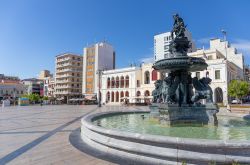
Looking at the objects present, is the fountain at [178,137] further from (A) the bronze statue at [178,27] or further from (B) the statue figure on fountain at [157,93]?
(B) the statue figure on fountain at [157,93]

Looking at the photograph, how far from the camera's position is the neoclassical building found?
5025cm

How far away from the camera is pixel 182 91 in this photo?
966 centimetres

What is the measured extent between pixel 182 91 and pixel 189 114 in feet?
3.99

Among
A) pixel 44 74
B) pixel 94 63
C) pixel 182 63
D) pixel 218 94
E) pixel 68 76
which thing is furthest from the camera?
pixel 44 74

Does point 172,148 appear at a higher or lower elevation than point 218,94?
lower

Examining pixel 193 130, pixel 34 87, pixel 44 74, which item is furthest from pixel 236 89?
pixel 44 74

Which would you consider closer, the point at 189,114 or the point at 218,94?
the point at 189,114

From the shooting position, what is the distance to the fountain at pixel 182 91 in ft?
28.6

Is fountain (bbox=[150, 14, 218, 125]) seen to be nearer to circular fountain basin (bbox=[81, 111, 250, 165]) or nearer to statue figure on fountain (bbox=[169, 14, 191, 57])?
statue figure on fountain (bbox=[169, 14, 191, 57])

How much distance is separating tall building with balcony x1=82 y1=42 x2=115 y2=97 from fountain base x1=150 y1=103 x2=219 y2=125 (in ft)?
196

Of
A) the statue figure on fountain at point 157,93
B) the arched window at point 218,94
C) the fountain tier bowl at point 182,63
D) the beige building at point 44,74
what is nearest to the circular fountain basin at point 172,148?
the fountain tier bowl at point 182,63

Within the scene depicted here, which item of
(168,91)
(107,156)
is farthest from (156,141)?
(168,91)

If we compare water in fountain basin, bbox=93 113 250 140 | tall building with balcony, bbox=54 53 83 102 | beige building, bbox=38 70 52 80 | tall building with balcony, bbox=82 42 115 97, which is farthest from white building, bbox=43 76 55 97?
water in fountain basin, bbox=93 113 250 140

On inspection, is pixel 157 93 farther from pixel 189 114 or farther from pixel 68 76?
pixel 68 76
